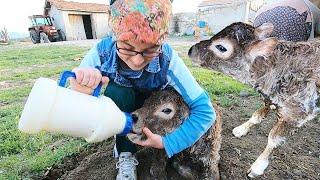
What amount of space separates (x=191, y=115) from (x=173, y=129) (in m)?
0.32

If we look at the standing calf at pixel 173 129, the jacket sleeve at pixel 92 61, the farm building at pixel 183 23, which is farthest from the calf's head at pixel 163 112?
the farm building at pixel 183 23

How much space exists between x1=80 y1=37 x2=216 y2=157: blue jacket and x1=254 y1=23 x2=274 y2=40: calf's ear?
82 cm

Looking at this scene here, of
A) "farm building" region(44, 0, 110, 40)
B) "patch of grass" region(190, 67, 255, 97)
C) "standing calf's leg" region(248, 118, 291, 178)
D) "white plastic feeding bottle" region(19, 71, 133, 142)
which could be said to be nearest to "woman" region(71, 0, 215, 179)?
"white plastic feeding bottle" region(19, 71, 133, 142)

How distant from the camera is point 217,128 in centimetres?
262

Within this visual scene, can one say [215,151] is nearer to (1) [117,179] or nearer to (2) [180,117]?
(2) [180,117]

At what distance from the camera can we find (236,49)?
9.30 ft

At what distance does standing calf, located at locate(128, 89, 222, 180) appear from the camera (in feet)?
8.30

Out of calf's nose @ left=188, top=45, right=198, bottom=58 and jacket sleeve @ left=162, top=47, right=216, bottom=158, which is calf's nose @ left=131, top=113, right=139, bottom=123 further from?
calf's nose @ left=188, top=45, right=198, bottom=58

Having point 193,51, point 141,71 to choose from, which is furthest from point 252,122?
point 141,71

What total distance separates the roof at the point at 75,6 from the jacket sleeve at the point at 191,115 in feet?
87.8

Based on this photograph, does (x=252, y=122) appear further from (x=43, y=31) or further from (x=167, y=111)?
(x=43, y=31)

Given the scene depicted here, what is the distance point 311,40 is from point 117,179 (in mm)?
1961

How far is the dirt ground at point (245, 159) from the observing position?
2.70 m

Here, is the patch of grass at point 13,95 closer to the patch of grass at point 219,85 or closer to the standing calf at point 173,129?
the patch of grass at point 219,85
